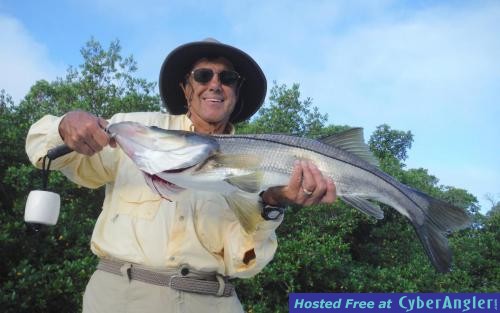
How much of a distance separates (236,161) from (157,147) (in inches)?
14.4

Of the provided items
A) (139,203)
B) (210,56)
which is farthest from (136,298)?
(210,56)

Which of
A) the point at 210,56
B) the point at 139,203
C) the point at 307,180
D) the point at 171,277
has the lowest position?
the point at 171,277

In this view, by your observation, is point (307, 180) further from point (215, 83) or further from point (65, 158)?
point (65, 158)

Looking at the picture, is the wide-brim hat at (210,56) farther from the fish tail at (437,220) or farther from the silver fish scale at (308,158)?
the fish tail at (437,220)

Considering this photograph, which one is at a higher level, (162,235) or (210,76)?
(210,76)

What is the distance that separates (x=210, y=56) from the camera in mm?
3260

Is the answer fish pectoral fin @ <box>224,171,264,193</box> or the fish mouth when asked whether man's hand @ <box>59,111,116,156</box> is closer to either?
the fish mouth

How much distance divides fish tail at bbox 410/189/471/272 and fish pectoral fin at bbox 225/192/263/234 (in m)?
0.83

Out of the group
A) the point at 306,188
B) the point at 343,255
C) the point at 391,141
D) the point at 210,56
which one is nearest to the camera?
the point at 306,188

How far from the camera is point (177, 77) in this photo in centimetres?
342

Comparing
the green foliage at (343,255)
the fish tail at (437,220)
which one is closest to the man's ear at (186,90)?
the fish tail at (437,220)

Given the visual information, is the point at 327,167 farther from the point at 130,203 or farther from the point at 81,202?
the point at 81,202

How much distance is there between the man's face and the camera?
3016 mm

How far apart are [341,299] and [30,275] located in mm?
5004
